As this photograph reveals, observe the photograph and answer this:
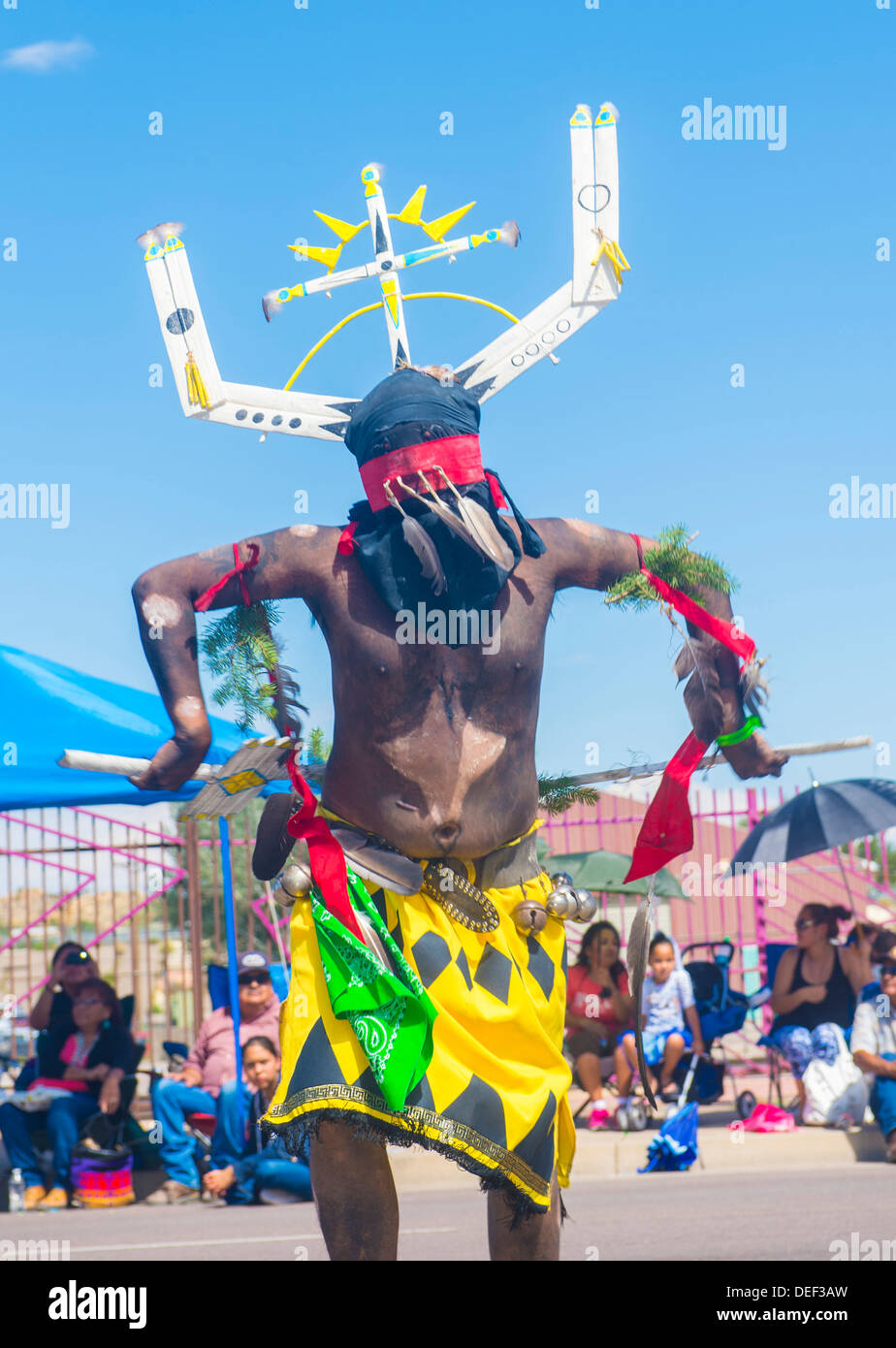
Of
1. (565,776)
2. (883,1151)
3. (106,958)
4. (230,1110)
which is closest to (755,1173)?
(883,1151)

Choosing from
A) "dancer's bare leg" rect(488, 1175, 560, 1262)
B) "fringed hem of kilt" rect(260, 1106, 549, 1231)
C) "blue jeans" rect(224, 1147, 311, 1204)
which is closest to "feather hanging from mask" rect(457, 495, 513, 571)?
"fringed hem of kilt" rect(260, 1106, 549, 1231)

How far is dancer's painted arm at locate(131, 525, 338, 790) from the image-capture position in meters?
3.12

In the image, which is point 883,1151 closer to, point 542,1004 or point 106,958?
point 542,1004

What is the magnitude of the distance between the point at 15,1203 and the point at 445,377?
18.5 ft

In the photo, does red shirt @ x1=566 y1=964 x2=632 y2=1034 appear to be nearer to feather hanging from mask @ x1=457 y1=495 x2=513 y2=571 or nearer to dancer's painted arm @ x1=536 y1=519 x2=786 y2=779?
dancer's painted arm @ x1=536 y1=519 x2=786 y2=779

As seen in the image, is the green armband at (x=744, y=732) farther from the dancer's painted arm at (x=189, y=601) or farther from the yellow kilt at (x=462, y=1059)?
the dancer's painted arm at (x=189, y=601)

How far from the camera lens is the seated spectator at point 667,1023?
925cm

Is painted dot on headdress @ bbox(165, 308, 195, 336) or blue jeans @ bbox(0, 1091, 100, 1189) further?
blue jeans @ bbox(0, 1091, 100, 1189)

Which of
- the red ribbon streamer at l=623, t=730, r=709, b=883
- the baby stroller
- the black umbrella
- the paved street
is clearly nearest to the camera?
the red ribbon streamer at l=623, t=730, r=709, b=883

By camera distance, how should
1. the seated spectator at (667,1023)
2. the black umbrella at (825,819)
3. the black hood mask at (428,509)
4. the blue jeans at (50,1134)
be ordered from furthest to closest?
the black umbrella at (825,819) < the seated spectator at (667,1023) < the blue jeans at (50,1134) < the black hood mask at (428,509)

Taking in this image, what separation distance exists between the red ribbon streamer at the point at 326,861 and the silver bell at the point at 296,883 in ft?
0.07

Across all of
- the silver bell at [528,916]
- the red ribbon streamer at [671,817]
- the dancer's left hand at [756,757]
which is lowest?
the silver bell at [528,916]

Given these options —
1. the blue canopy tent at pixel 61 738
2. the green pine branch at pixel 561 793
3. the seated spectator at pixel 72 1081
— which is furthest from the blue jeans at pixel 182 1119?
the green pine branch at pixel 561 793

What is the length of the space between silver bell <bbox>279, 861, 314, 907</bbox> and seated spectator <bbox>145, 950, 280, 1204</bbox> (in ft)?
15.2
